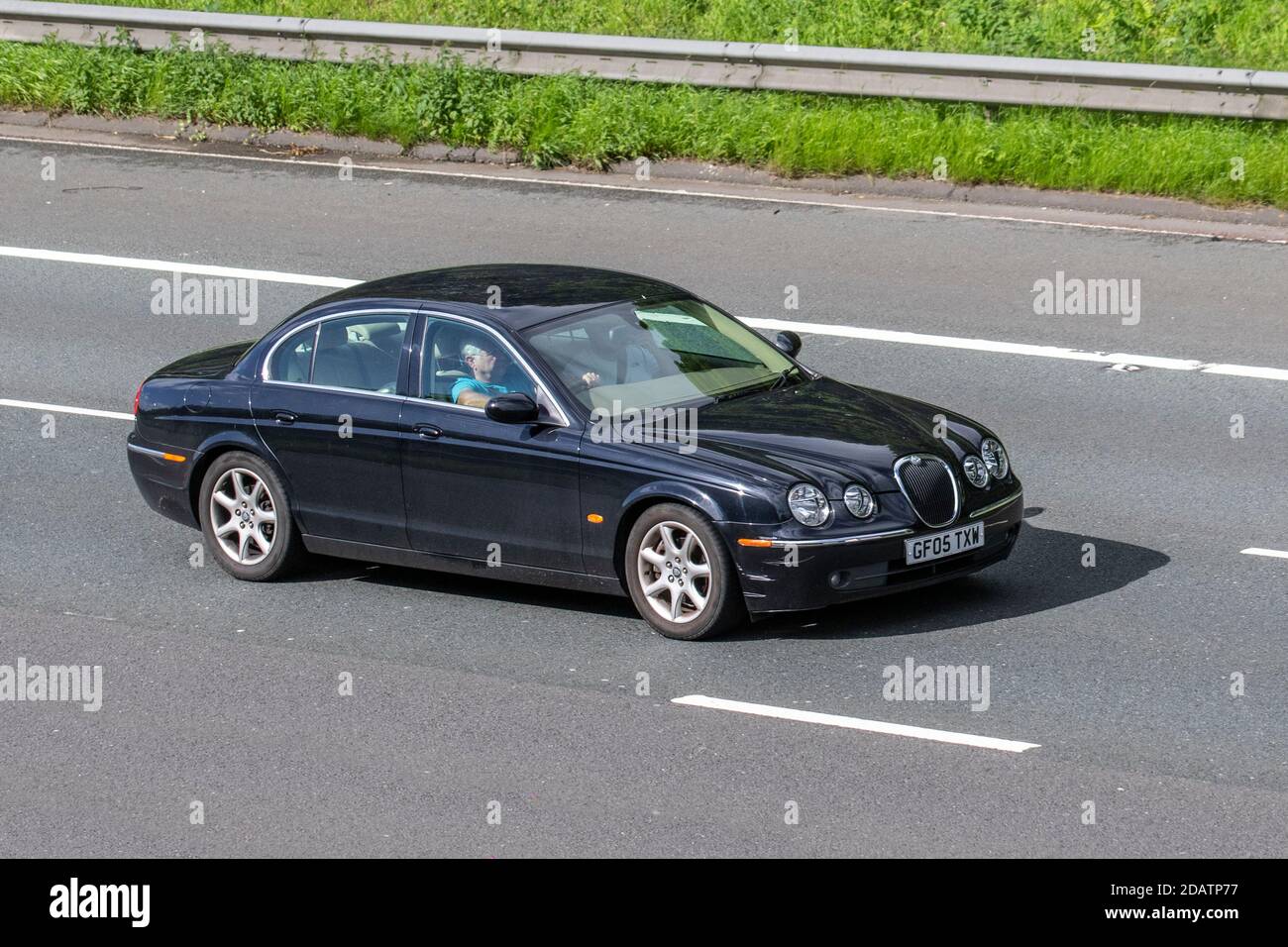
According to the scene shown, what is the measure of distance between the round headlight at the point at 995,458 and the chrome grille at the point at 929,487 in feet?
1.25

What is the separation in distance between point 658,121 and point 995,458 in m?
9.31

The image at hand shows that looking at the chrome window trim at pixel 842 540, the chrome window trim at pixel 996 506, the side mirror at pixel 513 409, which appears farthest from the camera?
the side mirror at pixel 513 409

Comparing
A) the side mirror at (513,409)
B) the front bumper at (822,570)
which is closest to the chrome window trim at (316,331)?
the side mirror at (513,409)

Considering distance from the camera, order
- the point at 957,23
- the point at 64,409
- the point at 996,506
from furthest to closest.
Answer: the point at 957,23 < the point at 64,409 < the point at 996,506

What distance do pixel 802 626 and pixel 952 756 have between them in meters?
1.76

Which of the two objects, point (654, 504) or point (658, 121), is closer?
point (654, 504)

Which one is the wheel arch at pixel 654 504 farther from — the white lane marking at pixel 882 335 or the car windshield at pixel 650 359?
the white lane marking at pixel 882 335

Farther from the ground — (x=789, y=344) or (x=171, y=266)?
(x=171, y=266)

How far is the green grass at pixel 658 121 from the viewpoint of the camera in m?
16.5

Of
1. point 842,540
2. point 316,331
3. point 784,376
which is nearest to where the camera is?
point 842,540

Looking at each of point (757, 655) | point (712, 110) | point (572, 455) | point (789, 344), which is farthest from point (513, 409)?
point (712, 110)

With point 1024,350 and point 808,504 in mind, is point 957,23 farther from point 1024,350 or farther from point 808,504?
point 808,504

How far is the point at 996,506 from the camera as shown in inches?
367

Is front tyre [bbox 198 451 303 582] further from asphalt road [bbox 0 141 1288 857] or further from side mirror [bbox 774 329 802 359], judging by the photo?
side mirror [bbox 774 329 802 359]
